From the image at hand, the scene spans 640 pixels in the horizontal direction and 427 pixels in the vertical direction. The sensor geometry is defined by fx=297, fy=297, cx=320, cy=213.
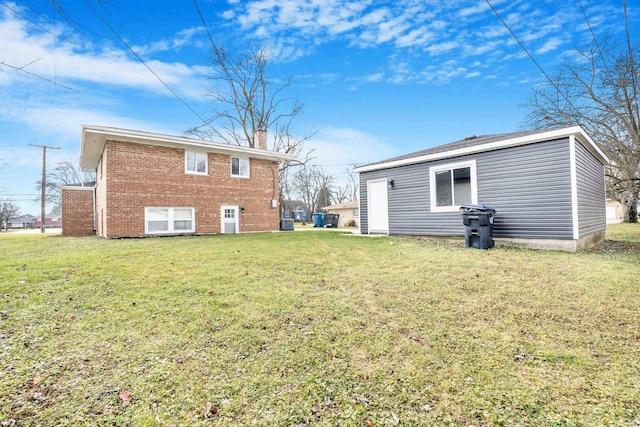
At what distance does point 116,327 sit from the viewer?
116 inches

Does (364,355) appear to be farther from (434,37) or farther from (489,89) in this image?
(489,89)

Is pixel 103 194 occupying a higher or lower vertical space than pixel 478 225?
higher

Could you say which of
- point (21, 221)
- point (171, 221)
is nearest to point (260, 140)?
point (171, 221)

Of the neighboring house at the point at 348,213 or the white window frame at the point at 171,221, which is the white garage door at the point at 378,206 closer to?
the white window frame at the point at 171,221


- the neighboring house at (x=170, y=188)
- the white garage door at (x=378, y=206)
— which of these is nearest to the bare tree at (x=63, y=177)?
the neighboring house at (x=170, y=188)

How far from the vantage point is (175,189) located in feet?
40.8

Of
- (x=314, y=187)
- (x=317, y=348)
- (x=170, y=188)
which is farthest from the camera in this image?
(x=314, y=187)

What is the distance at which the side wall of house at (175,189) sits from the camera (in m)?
11.2

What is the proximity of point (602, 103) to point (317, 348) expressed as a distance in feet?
72.8

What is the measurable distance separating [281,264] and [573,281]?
4848mm

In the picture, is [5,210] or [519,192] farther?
[5,210]

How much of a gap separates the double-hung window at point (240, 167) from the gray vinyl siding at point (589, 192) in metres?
12.5

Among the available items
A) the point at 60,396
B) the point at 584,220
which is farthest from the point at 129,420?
the point at 584,220

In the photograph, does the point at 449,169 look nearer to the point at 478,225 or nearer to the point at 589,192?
the point at 478,225
